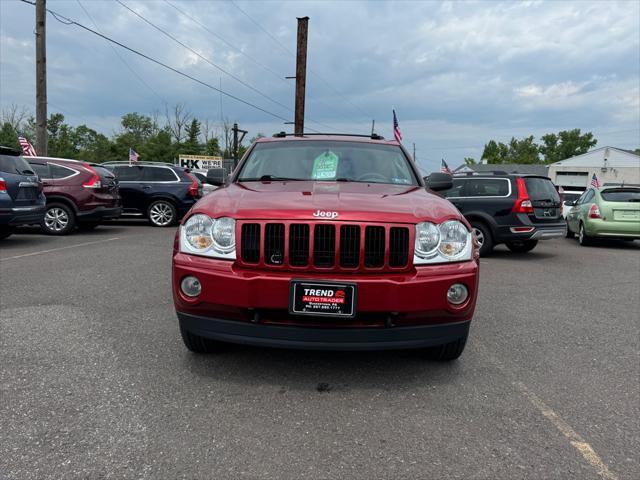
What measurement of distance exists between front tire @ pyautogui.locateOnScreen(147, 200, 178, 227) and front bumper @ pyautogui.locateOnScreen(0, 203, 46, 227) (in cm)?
444

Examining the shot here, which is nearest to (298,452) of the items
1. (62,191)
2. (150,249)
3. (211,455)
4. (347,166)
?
(211,455)

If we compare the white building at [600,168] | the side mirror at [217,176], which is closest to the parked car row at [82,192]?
the side mirror at [217,176]

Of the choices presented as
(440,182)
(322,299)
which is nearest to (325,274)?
(322,299)

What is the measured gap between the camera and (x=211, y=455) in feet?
7.66

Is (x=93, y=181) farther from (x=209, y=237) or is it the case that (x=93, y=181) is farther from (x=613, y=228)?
(x=613, y=228)

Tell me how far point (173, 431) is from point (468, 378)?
1.90 meters

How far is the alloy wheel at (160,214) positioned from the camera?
13.6m

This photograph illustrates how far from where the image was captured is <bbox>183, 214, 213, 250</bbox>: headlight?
3.03 metres

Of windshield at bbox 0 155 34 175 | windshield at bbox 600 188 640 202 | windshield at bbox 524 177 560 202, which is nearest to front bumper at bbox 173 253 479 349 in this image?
windshield at bbox 524 177 560 202

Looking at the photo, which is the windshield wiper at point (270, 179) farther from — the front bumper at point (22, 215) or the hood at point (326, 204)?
the front bumper at point (22, 215)

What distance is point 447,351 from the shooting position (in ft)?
11.2

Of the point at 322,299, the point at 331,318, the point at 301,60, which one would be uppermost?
the point at 301,60

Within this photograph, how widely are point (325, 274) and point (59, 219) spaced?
9.82 m

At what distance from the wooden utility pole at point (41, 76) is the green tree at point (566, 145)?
349 ft
